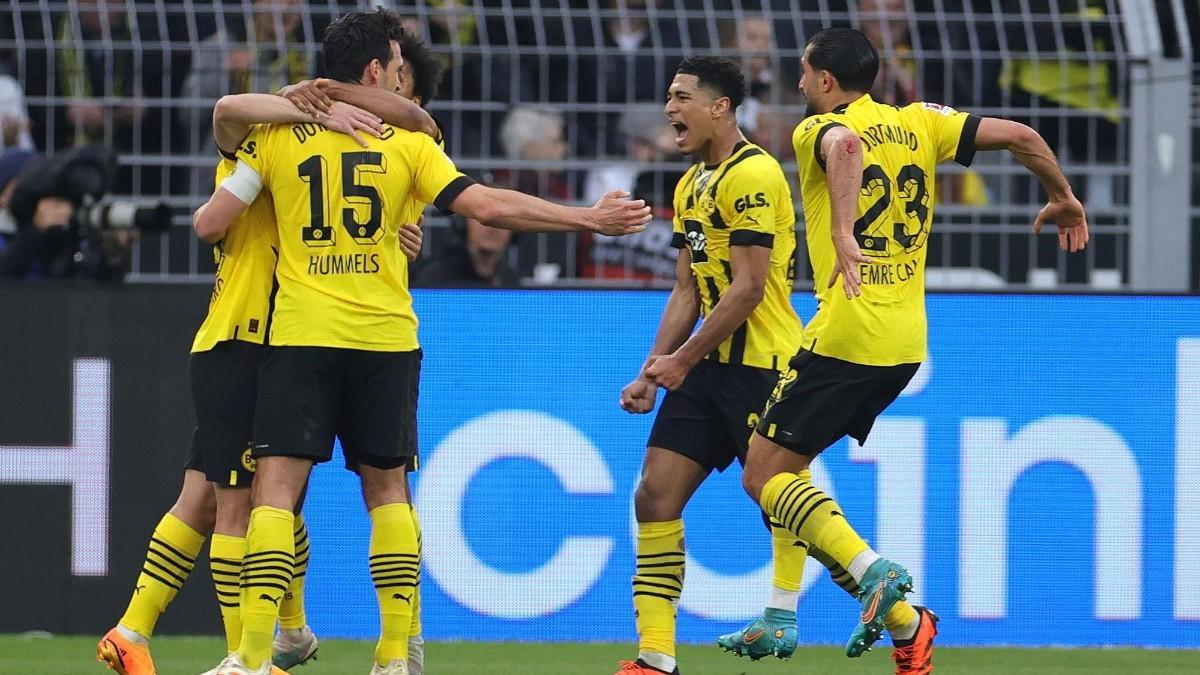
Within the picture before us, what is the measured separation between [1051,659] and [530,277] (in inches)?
111

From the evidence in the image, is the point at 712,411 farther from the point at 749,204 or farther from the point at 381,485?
the point at 381,485

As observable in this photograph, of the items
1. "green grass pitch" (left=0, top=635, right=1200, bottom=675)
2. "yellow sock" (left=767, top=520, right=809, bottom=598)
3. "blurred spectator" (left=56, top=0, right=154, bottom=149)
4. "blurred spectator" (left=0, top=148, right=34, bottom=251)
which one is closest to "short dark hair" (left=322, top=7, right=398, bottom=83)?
"yellow sock" (left=767, top=520, right=809, bottom=598)

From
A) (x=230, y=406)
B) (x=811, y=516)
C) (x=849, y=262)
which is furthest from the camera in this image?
(x=230, y=406)

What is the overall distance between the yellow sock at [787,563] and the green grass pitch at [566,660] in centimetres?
68

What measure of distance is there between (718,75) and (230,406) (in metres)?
1.89

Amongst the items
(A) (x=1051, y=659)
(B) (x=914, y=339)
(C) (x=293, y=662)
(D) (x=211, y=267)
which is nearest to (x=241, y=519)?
(C) (x=293, y=662)

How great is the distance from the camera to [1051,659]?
8164 millimetres

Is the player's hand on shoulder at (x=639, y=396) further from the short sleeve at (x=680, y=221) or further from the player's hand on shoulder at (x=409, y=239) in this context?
the player's hand on shoulder at (x=409, y=239)

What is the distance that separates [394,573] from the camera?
6469 mm

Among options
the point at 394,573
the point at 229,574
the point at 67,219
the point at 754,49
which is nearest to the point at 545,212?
the point at 394,573

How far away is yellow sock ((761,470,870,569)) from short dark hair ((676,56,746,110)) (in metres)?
1.31

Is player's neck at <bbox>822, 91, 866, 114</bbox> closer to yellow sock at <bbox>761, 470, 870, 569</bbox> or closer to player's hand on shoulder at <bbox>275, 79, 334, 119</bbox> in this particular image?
yellow sock at <bbox>761, 470, 870, 569</bbox>

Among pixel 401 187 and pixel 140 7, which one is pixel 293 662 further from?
pixel 140 7

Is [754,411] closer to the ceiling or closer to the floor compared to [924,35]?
closer to the floor
